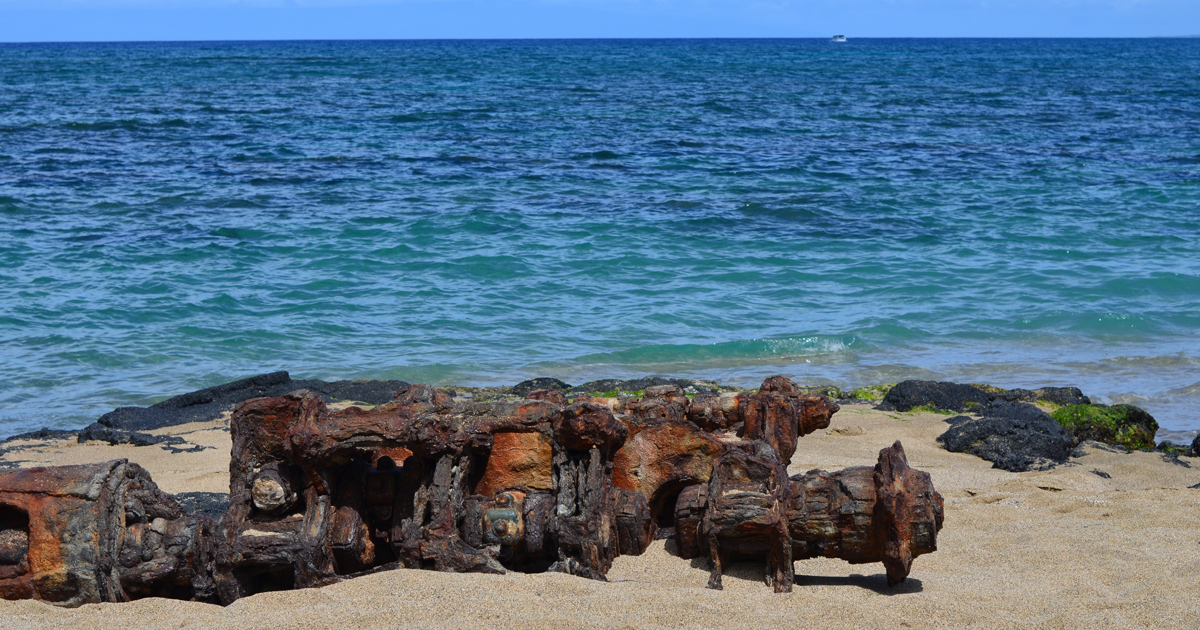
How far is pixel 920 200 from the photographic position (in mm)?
17578

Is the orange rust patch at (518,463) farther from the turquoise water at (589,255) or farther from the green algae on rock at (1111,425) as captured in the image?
the turquoise water at (589,255)

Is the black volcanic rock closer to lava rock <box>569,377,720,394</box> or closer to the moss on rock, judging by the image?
lava rock <box>569,377,720,394</box>

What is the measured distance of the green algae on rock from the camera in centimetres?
684

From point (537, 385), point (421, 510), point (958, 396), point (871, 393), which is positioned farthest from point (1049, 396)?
point (421, 510)

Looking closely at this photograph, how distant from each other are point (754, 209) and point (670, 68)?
170ft

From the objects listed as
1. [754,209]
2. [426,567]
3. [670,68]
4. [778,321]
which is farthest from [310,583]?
[670,68]

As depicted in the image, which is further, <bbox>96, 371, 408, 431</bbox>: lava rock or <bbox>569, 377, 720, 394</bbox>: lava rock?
<bbox>569, 377, 720, 394</bbox>: lava rock

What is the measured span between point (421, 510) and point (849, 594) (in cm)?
162

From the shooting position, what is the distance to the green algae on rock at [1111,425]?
6.84m

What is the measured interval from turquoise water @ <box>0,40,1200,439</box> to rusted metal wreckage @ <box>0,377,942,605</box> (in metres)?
4.75

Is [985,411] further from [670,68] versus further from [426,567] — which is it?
A: [670,68]

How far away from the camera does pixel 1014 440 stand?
253 inches

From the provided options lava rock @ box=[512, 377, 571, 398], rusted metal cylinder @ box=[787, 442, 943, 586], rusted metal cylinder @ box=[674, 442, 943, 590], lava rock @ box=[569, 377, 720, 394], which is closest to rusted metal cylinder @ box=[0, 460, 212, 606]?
rusted metal cylinder @ box=[674, 442, 943, 590]

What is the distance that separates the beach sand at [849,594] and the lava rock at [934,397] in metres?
2.80
